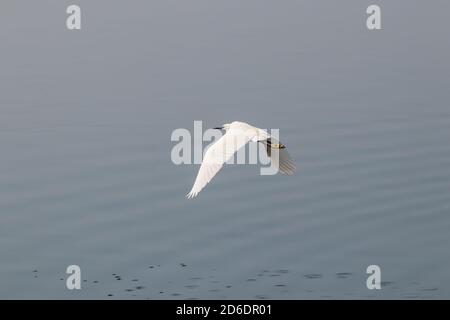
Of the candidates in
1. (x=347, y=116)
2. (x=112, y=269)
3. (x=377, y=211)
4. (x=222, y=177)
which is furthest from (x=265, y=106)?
(x=112, y=269)

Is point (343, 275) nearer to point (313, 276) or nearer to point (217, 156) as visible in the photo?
point (313, 276)

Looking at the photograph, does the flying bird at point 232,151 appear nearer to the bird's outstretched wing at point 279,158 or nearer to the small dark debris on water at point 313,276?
the bird's outstretched wing at point 279,158

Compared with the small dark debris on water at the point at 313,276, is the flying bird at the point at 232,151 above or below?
above

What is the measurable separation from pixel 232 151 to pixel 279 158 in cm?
157

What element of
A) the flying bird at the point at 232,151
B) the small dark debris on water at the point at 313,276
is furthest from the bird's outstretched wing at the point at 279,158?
the small dark debris on water at the point at 313,276

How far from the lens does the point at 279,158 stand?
15.5 m

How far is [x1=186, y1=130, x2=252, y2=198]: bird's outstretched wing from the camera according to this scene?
1320 cm

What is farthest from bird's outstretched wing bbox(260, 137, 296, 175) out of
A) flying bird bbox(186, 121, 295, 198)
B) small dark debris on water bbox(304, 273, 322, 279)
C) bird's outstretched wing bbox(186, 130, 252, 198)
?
small dark debris on water bbox(304, 273, 322, 279)

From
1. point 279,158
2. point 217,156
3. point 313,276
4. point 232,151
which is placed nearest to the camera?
point 217,156

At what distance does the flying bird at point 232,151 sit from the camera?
13344mm

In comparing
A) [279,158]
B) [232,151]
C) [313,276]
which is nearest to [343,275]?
[313,276]

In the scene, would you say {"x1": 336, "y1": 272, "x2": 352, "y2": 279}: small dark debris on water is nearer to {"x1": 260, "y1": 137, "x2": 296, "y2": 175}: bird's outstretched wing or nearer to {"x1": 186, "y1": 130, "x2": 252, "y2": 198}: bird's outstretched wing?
{"x1": 260, "y1": 137, "x2": 296, "y2": 175}: bird's outstretched wing

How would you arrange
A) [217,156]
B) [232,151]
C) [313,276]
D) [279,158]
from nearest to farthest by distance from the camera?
[217,156] < [232,151] < [313,276] < [279,158]

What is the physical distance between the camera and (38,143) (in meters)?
19.1
